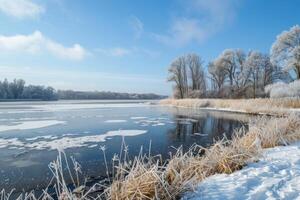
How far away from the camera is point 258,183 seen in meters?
2.91

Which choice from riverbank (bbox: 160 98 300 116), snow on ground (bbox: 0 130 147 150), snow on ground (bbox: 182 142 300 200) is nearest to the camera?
snow on ground (bbox: 182 142 300 200)

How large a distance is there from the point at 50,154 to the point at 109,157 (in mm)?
1340

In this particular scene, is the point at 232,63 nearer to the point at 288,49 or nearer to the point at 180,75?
the point at 180,75

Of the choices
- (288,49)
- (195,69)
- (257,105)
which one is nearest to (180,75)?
(195,69)

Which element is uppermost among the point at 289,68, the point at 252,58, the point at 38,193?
the point at 252,58

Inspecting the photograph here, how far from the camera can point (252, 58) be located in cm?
3347

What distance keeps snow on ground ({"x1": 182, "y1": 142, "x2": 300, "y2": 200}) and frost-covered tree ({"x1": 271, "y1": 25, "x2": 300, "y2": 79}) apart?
22.5 m

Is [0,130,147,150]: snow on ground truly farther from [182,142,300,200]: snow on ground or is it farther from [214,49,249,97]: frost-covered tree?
[214,49,249,97]: frost-covered tree

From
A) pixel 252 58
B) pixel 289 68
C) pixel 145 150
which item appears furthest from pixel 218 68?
pixel 145 150

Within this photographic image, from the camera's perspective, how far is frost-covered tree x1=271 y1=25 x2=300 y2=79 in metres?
23.1

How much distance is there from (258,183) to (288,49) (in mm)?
24550

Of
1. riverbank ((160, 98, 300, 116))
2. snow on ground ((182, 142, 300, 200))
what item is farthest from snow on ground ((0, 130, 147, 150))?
riverbank ((160, 98, 300, 116))

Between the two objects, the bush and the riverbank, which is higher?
the bush

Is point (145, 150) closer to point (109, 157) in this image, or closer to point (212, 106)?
point (109, 157)
